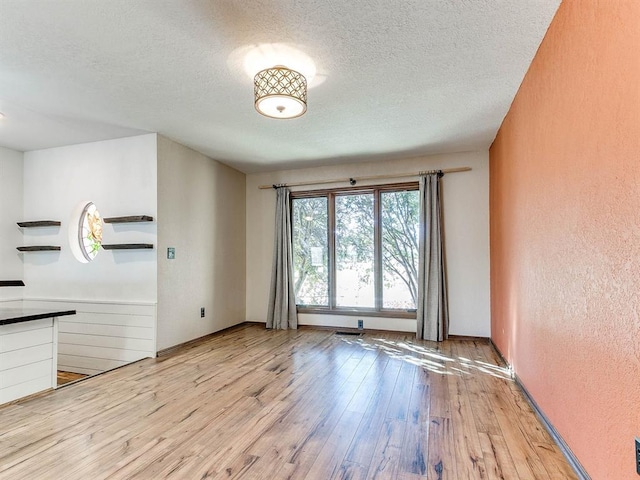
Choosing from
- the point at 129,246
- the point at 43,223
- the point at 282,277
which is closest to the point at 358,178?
the point at 282,277

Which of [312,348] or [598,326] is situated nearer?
[598,326]

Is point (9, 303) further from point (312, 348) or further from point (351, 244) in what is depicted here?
point (351, 244)

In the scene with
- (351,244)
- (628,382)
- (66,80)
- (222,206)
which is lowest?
(628,382)

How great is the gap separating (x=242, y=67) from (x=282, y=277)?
11.0 feet

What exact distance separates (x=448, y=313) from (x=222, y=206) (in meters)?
3.51

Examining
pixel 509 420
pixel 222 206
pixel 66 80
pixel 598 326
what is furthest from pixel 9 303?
pixel 598 326

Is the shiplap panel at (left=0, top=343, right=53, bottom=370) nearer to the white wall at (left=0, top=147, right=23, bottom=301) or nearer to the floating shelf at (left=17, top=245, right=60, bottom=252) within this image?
the floating shelf at (left=17, top=245, right=60, bottom=252)

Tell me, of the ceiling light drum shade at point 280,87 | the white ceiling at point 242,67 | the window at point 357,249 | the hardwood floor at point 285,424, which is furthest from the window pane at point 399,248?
the ceiling light drum shade at point 280,87

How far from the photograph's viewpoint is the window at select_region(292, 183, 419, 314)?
4891 millimetres

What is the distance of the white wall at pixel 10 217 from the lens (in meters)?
4.29

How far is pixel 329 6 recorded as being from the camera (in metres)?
1.87

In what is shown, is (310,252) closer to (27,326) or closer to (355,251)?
(355,251)

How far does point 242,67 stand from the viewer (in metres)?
2.45

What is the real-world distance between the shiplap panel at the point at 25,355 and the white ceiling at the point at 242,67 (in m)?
2.08
